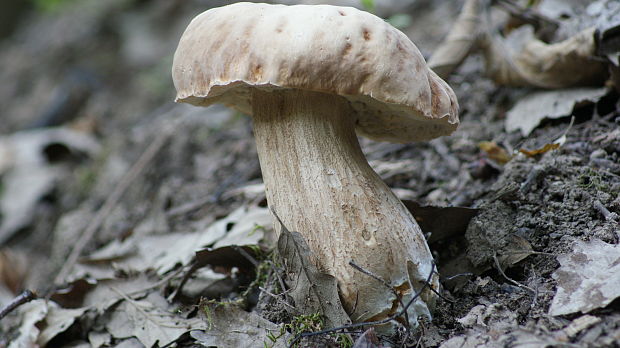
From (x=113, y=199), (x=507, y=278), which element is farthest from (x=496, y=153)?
(x=113, y=199)

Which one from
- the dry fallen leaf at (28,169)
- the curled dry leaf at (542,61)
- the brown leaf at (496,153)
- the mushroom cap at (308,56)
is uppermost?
the mushroom cap at (308,56)

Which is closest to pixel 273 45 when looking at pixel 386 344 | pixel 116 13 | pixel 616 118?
pixel 386 344

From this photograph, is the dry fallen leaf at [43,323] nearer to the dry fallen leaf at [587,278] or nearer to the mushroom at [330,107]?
the mushroom at [330,107]

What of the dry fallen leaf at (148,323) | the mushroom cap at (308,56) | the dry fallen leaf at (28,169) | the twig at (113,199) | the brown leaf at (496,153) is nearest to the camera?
the mushroom cap at (308,56)

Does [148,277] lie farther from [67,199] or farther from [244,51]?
[67,199]

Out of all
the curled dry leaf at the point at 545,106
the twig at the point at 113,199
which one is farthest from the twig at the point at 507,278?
the twig at the point at 113,199

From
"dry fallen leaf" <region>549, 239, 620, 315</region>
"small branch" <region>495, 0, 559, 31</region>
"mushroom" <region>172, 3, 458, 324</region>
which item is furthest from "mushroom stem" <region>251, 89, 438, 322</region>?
"small branch" <region>495, 0, 559, 31</region>

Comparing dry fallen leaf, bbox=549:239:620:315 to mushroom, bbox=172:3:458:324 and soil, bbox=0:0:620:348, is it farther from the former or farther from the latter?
mushroom, bbox=172:3:458:324

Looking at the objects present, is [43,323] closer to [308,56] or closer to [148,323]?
[148,323]
